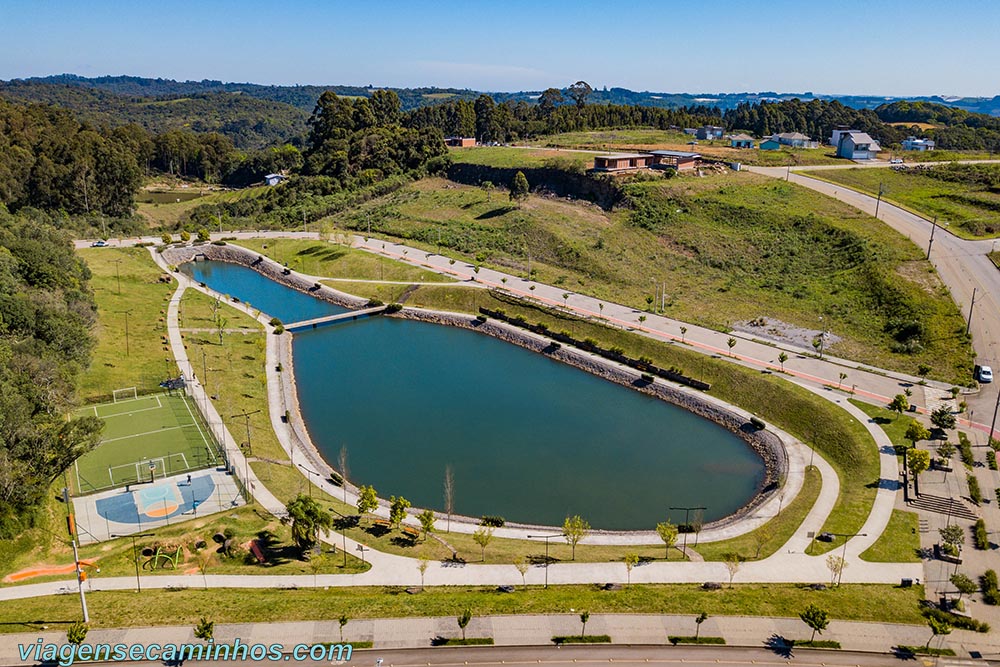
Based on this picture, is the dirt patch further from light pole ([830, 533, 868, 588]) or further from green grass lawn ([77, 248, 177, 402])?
green grass lawn ([77, 248, 177, 402])

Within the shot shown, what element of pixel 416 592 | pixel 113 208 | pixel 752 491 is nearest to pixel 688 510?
pixel 752 491

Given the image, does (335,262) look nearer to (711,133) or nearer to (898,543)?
(898,543)

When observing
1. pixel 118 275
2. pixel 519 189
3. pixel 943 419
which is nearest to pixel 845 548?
pixel 943 419

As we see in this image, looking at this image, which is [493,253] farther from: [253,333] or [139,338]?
[139,338]

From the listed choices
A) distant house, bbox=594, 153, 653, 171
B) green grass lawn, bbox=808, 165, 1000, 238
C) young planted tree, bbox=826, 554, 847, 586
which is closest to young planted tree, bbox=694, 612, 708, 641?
young planted tree, bbox=826, 554, 847, 586

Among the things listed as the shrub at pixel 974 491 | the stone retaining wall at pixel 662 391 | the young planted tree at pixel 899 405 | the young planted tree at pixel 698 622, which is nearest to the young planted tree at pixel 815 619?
the young planted tree at pixel 698 622

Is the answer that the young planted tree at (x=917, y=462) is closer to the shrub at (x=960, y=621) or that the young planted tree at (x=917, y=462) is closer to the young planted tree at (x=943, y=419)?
the young planted tree at (x=943, y=419)
